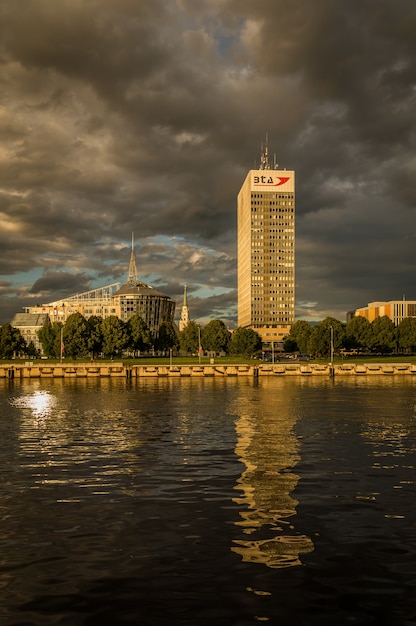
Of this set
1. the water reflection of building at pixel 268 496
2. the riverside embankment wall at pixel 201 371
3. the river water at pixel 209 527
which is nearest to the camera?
the river water at pixel 209 527

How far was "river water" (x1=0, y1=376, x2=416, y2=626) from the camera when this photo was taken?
16.3m

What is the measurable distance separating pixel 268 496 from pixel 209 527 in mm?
5295

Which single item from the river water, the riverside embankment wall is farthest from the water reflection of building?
the riverside embankment wall

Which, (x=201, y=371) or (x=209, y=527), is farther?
(x=201, y=371)

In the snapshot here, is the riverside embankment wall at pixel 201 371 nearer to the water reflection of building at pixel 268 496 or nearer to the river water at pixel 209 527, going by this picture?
the water reflection of building at pixel 268 496

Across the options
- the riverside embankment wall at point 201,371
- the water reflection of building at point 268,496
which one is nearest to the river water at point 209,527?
the water reflection of building at point 268,496

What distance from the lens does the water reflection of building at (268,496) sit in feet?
66.4

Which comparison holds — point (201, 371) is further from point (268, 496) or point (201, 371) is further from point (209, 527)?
point (209, 527)

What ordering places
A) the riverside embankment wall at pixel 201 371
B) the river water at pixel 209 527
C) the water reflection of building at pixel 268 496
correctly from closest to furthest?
the river water at pixel 209 527 → the water reflection of building at pixel 268 496 → the riverside embankment wall at pixel 201 371

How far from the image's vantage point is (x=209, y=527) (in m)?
22.9

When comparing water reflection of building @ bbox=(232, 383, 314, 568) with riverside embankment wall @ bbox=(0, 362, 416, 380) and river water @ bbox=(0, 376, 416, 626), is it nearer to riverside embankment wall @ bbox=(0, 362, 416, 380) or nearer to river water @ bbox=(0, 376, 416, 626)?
river water @ bbox=(0, 376, 416, 626)

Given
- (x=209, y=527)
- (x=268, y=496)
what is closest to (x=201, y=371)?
(x=268, y=496)

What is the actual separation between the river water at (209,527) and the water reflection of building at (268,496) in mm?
89

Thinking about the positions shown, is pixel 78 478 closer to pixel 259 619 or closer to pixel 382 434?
pixel 259 619
